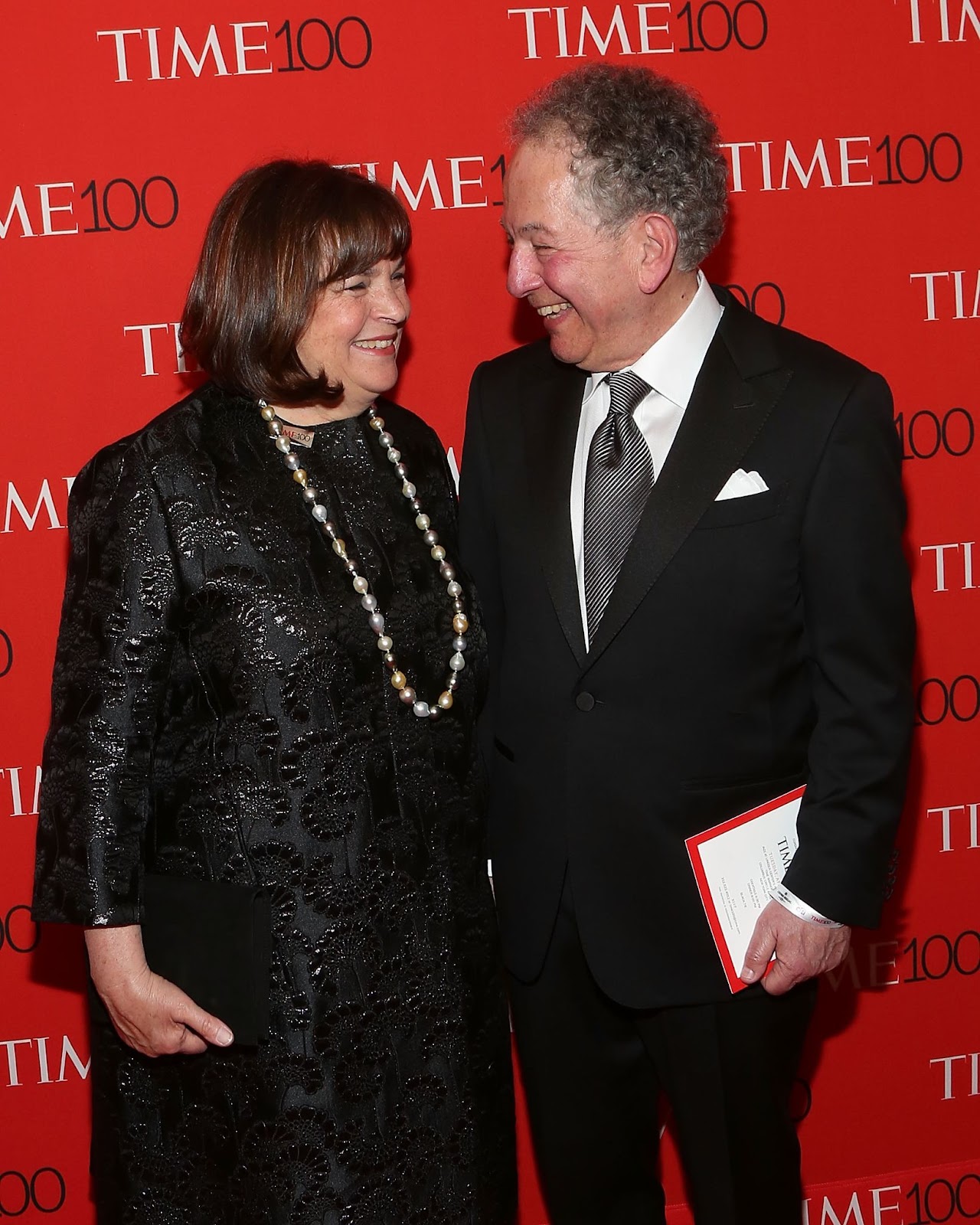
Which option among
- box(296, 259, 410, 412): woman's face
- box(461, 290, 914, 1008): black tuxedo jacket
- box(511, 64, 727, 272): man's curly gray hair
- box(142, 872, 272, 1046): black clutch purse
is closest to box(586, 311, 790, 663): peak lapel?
box(461, 290, 914, 1008): black tuxedo jacket

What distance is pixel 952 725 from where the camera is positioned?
8.13 feet

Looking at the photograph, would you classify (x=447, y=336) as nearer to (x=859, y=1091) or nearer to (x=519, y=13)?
(x=519, y=13)

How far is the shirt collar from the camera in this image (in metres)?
1.81

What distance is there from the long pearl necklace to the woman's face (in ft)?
0.31

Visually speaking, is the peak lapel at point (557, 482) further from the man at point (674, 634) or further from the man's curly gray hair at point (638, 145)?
the man's curly gray hair at point (638, 145)

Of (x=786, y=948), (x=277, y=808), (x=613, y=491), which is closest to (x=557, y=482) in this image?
→ (x=613, y=491)

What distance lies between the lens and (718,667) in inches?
68.6

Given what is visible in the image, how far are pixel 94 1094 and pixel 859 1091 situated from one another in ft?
4.91

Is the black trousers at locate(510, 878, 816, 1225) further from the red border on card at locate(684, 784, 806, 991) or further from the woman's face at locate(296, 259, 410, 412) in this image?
the woman's face at locate(296, 259, 410, 412)

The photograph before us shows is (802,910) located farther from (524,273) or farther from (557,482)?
(524,273)

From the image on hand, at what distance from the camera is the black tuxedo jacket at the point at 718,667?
5.59 feet

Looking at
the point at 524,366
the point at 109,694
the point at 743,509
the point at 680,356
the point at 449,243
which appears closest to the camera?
the point at 109,694

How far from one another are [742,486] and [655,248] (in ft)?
1.15

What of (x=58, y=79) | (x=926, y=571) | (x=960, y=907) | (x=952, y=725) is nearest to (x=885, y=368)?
(x=926, y=571)
